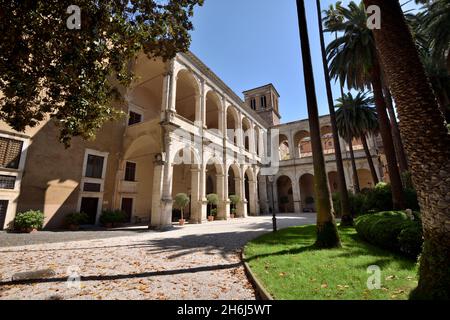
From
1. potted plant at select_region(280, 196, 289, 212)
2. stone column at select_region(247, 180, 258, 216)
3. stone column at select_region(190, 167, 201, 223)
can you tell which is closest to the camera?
stone column at select_region(190, 167, 201, 223)

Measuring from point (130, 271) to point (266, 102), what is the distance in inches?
1653

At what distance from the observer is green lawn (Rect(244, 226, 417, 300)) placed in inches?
149

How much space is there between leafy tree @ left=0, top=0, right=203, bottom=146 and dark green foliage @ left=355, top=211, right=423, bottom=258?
8.83m

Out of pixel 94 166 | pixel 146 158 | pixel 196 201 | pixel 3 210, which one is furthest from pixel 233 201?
pixel 3 210

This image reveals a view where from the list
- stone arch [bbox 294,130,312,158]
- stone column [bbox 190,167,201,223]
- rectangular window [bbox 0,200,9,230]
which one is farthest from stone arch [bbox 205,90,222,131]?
rectangular window [bbox 0,200,9,230]

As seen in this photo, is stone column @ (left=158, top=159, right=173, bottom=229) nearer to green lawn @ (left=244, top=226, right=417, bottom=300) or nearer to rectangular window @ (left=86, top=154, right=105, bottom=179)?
rectangular window @ (left=86, top=154, right=105, bottom=179)

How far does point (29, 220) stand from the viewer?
12.8 m

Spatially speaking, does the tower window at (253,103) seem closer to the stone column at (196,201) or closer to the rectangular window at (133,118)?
the rectangular window at (133,118)

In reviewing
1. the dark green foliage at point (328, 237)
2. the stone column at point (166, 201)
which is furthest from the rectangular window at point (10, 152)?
the dark green foliage at point (328, 237)

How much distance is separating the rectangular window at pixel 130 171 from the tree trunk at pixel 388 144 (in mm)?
19362

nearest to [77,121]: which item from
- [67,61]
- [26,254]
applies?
[67,61]

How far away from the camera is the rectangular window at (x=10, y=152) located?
12969 millimetres
